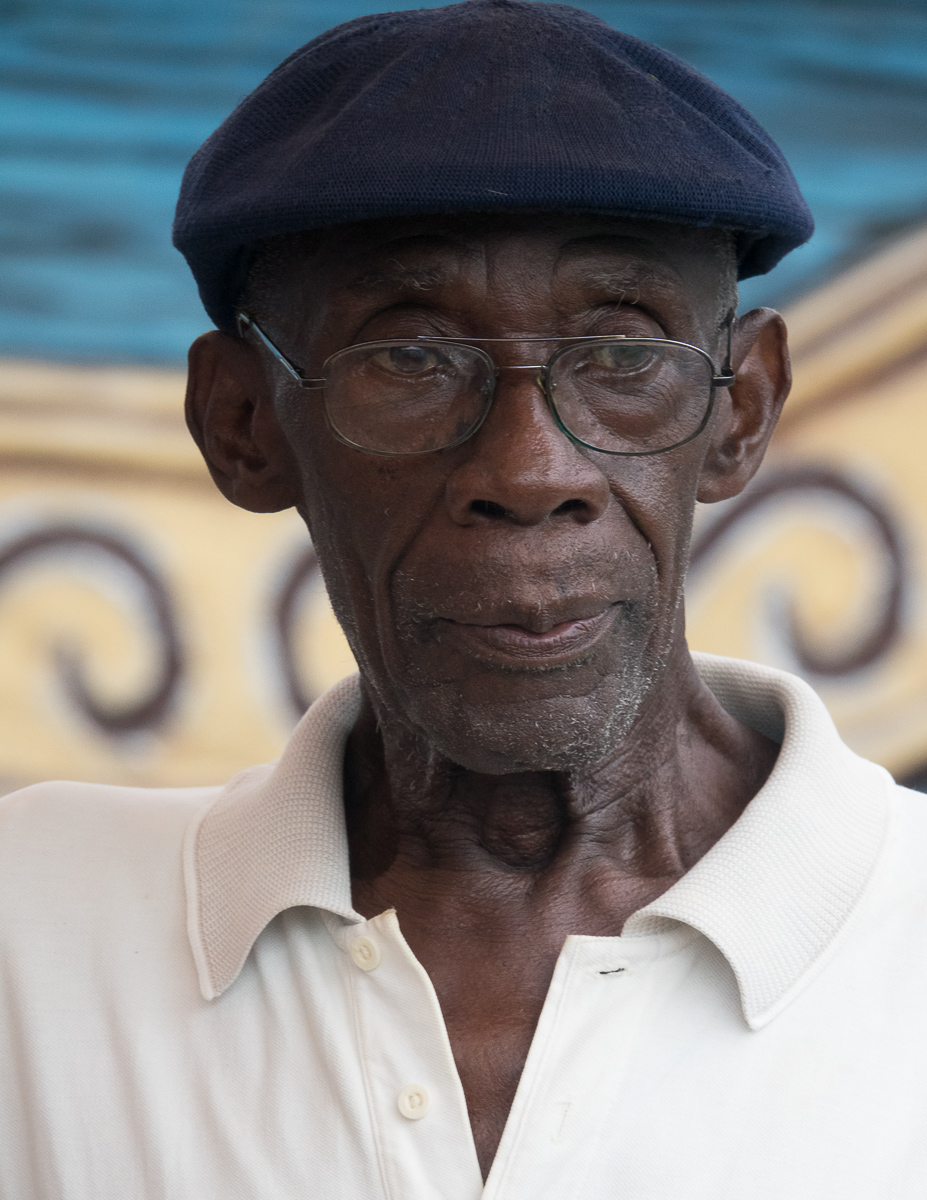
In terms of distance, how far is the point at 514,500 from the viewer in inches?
52.9

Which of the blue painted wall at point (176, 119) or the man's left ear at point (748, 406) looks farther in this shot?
the blue painted wall at point (176, 119)

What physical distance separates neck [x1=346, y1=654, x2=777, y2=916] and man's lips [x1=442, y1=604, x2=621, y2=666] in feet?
0.67

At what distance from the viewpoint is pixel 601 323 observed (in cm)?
142

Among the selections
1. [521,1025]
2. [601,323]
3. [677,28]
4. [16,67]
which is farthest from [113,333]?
[521,1025]

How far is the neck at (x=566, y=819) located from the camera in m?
1.59

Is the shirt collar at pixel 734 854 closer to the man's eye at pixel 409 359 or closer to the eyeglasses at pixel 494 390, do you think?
the eyeglasses at pixel 494 390

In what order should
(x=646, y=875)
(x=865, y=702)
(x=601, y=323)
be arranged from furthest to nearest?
(x=865, y=702), (x=646, y=875), (x=601, y=323)

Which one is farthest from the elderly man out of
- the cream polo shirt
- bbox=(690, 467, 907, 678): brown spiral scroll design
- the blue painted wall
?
the blue painted wall

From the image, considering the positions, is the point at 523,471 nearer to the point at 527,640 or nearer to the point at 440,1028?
the point at 527,640

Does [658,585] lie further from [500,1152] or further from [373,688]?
[500,1152]

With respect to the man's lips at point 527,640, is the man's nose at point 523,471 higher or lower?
higher

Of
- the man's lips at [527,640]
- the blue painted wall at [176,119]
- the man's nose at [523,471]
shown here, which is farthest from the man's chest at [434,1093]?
the blue painted wall at [176,119]

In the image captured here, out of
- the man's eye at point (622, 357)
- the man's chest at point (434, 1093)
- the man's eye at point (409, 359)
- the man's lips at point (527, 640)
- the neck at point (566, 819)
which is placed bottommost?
the man's chest at point (434, 1093)

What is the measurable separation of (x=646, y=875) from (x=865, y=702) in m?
1.35
